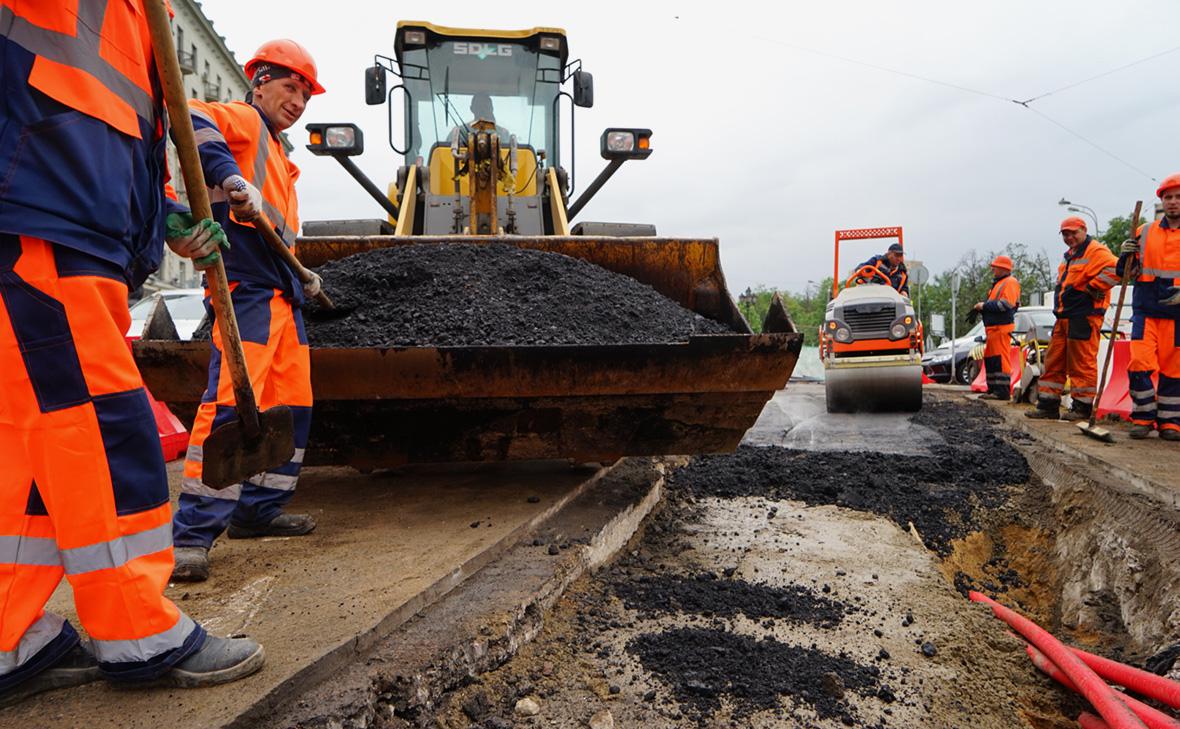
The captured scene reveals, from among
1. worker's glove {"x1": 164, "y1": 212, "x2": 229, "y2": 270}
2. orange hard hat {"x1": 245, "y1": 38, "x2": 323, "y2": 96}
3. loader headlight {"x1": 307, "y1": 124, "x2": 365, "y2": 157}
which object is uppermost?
loader headlight {"x1": 307, "y1": 124, "x2": 365, "y2": 157}

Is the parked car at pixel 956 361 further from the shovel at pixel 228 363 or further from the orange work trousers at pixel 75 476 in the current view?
the orange work trousers at pixel 75 476

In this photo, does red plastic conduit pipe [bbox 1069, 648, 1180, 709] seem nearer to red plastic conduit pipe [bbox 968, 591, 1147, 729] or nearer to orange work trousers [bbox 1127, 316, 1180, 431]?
red plastic conduit pipe [bbox 968, 591, 1147, 729]

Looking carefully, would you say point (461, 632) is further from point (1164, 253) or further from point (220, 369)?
point (1164, 253)

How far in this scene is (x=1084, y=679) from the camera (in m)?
2.10

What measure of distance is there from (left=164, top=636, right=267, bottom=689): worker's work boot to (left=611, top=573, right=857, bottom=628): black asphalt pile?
4.27ft

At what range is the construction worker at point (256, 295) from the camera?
2420 millimetres

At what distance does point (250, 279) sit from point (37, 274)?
1.16m

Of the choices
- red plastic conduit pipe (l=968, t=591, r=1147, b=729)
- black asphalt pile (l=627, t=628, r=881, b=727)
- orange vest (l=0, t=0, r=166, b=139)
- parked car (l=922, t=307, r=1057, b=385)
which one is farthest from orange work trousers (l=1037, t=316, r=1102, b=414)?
orange vest (l=0, t=0, r=166, b=139)

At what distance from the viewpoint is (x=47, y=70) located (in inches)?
60.6

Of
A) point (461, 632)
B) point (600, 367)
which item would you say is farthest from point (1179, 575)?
point (461, 632)

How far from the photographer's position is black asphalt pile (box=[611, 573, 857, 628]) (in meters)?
2.58

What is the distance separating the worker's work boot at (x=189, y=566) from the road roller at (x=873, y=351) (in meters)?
6.92

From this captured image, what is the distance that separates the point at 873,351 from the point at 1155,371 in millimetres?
2563

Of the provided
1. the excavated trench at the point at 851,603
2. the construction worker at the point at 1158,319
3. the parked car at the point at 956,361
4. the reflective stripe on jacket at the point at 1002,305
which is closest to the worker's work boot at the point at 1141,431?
the construction worker at the point at 1158,319
